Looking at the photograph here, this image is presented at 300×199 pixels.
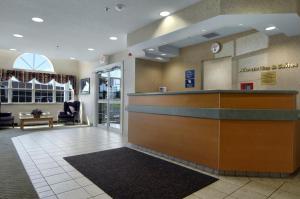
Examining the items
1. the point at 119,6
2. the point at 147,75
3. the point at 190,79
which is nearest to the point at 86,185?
the point at 119,6

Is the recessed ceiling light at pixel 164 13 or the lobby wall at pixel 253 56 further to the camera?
the lobby wall at pixel 253 56

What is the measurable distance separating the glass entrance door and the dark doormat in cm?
347

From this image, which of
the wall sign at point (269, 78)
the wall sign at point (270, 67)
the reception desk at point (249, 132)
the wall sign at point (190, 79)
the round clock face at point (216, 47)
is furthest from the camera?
the wall sign at point (190, 79)

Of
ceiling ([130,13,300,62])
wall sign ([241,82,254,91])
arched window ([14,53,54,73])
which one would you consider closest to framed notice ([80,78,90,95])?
arched window ([14,53,54,73])

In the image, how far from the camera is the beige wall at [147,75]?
6.46 metres

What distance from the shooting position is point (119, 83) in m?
7.51

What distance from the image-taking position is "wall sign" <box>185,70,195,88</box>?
5992 millimetres

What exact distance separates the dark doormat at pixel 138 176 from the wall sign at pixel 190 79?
8.89 feet

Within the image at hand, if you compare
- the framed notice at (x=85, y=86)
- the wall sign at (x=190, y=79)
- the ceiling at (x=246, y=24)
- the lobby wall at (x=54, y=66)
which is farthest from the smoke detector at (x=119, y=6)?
the lobby wall at (x=54, y=66)

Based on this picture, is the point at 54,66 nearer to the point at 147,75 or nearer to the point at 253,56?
the point at 147,75

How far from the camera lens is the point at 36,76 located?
914cm

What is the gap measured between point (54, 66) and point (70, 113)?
2.43 meters

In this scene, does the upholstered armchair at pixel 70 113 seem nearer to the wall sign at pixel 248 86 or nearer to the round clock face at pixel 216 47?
the round clock face at pixel 216 47

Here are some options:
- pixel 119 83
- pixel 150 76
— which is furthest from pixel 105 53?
pixel 150 76
